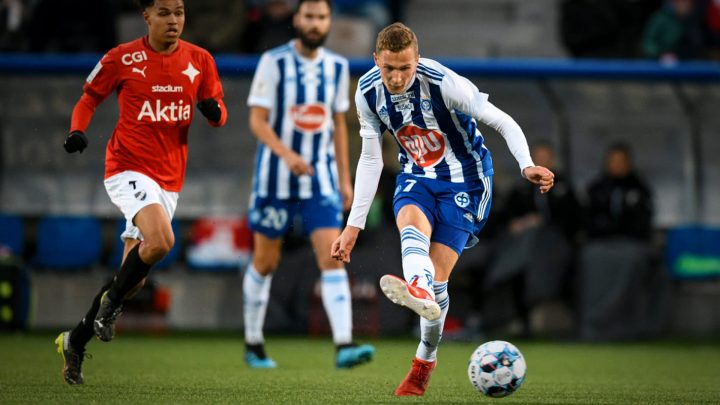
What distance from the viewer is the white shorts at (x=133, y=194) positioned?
6.70m

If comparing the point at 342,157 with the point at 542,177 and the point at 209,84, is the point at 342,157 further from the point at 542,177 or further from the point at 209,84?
the point at 542,177

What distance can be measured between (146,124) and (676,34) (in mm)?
7942

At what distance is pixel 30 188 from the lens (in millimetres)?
13281

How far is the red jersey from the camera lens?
6836mm

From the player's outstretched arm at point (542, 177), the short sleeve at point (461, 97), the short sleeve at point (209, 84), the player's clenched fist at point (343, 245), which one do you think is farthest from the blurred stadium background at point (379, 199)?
the player's outstretched arm at point (542, 177)

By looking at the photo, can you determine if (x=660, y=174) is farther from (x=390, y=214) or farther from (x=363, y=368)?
(x=363, y=368)

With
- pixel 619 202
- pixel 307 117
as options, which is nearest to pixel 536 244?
pixel 619 202

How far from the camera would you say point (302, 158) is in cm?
857

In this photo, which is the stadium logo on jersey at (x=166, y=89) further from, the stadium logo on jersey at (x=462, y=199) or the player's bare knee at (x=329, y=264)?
the player's bare knee at (x=329, y=264)

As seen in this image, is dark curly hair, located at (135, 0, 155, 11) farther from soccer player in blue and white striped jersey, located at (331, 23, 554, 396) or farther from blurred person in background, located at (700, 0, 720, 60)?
blurred person in background, located at (700, 0, 720, 60)

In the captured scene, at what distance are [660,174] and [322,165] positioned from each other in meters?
5.92

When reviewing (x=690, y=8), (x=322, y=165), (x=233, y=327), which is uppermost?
(x=690, y=8)

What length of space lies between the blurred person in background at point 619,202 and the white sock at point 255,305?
4898mm

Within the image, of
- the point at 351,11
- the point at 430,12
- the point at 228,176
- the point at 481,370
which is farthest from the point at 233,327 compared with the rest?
the point at 481,370
